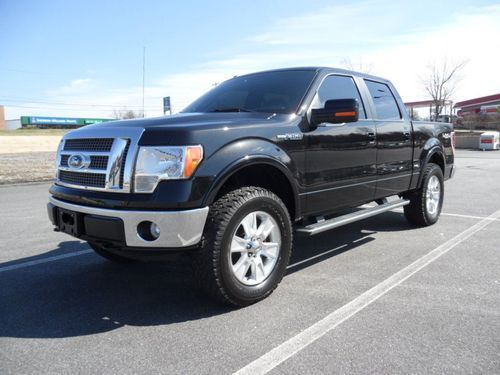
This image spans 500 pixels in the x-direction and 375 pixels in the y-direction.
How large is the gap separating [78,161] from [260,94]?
190 cm

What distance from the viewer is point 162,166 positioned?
309 cm

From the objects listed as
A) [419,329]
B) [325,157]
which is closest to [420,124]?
[325,157]

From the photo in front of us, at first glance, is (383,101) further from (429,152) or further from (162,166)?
(162,166)

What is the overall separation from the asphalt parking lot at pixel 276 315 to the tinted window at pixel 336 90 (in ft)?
5.36

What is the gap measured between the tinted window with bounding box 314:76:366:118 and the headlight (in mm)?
1683

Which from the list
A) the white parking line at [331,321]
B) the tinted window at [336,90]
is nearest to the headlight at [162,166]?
the white parking line at [331,321]

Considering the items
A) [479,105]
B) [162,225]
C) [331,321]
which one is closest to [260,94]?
[162,225]

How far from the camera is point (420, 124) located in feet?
19.9

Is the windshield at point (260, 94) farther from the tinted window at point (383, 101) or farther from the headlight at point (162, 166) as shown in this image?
the headlight at point (162, 166)

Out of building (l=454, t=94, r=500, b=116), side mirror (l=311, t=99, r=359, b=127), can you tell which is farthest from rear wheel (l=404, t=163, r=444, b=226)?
building (l=454, t=94, r=500, b=116)

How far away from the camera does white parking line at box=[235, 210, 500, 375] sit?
260cm

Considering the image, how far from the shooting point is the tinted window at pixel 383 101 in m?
5.34

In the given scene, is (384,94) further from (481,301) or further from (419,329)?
(419,329)

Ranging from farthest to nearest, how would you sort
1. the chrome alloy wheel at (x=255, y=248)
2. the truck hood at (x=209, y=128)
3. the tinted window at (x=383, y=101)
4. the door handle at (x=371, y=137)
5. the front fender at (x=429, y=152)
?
1. the front fender at (x=429, y=152)
2. the tinted window at (x=383, y=101)
3. the door handle at (x=371, y=137)
4. the chrome alloy wheel at (x=255, y=248)
5. the truck hood at (x=209, y=128)
